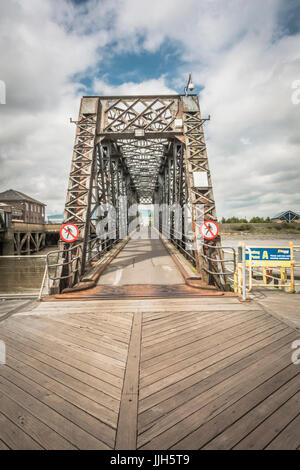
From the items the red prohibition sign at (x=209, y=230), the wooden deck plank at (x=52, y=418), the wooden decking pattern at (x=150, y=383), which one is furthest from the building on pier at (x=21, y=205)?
the wooden deck plank at (x=52, y=418)

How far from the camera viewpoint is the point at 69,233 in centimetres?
690

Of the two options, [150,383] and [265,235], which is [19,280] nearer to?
[150,383]

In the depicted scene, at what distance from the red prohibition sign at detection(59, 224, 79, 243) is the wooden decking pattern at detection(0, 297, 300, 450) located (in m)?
3.05

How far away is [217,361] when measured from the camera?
2.79 metres

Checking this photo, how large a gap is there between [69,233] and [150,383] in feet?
17.9

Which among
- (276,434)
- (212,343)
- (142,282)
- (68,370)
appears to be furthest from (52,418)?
(142,282)

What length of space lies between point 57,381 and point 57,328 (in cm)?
153

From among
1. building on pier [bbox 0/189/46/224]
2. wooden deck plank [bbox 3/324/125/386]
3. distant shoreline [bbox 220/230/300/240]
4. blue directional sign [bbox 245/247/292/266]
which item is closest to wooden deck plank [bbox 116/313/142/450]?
wooden deck plank [bbox 3/324/125/386]

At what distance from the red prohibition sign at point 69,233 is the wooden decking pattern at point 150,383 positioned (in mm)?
3048

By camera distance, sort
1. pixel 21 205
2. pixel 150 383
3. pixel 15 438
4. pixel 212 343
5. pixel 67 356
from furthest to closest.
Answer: pixel 21 205 < pixel 212 343 < pixel 67 356 < pixel 150 383 < pixel 15 438

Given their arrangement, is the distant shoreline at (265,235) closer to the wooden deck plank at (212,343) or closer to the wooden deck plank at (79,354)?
the wooden deck plank at (212,343)

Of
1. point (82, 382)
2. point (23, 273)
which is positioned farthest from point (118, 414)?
point (23, 273)
